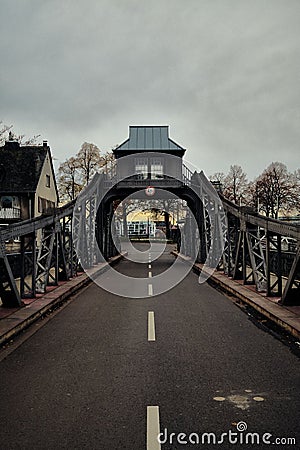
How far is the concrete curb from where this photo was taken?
8688mm

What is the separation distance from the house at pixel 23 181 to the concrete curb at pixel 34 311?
27432mm

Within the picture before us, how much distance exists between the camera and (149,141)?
123ft

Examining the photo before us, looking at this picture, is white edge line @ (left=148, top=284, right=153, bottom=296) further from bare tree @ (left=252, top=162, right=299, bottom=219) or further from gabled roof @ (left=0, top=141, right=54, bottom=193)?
bare tree @ (left=252, top=162, right=299, bottom=219)

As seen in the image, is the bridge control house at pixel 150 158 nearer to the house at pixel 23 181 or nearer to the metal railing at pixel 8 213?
the house at pixel 23 181

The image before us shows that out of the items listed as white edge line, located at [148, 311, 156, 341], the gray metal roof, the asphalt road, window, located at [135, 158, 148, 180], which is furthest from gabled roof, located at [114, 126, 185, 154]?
the asphalt road

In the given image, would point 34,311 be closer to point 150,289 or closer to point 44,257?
point 44,257

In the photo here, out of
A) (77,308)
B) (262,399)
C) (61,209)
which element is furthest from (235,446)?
(61,209)

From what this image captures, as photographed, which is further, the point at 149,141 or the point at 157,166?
the point at 149,141

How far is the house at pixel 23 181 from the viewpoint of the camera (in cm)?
4300

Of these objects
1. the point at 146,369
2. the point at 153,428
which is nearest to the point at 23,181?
the point at 146,369

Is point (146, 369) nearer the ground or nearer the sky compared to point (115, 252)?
nearer the ground

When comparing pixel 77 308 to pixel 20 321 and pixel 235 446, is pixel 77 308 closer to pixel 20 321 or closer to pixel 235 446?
pixel 20 321

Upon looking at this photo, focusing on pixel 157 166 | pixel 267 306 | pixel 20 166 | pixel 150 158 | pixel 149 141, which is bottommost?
pixel 267 306

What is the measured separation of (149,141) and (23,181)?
47.3 ft
